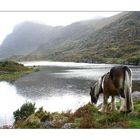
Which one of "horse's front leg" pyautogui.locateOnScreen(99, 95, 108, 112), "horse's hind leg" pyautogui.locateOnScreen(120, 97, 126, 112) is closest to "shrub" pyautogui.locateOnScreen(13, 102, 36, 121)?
"horse's front leg" pyautogui.locateOnScreen(99, 95, 108, 112)

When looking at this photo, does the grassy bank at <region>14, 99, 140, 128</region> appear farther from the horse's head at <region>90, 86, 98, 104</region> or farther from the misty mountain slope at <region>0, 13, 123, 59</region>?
the misty mountain slope at <region>0, 13, 123, 59</region>

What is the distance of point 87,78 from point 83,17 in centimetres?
193

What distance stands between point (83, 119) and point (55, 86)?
2318mm

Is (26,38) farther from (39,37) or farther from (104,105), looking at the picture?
(104,105)

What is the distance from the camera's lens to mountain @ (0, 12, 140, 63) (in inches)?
466

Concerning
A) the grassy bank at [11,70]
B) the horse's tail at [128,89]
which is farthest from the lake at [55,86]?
the horse's tail at [128,89]

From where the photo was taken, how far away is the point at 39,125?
10.1 m

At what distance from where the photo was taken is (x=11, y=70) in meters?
11.8

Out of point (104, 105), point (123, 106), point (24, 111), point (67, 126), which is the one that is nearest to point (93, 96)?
point (104, 105)

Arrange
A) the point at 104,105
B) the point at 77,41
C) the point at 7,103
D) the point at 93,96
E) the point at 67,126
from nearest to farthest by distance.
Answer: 1. the point at 67,126
2. the point at 104,105
3. the point at 93,96
4. the point at 7,103
5. the point at 77,41

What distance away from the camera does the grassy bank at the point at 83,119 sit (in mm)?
9828

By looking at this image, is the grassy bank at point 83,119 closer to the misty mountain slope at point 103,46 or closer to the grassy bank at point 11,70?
the grassy bank at point 11,70

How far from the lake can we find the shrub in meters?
0.22
